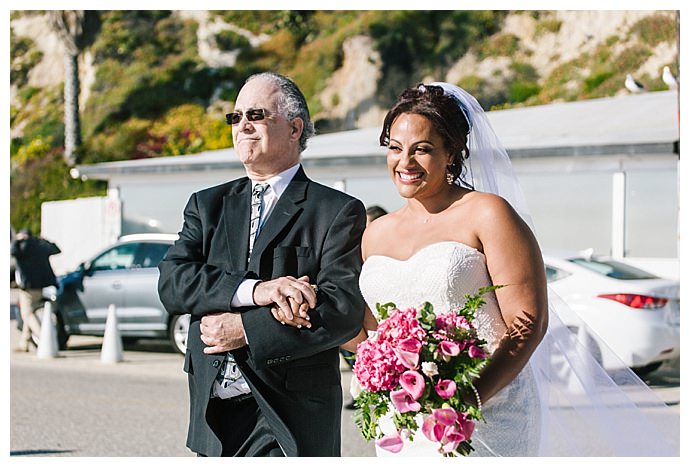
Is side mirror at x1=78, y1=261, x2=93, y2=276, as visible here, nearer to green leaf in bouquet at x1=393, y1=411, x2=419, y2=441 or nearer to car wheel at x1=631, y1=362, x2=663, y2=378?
car wheel at x1=631, y1=362, x2=663, y2=378

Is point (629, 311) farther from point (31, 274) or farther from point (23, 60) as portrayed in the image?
point (23, 60)

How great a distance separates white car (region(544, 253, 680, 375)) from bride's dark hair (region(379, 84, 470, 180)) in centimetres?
844

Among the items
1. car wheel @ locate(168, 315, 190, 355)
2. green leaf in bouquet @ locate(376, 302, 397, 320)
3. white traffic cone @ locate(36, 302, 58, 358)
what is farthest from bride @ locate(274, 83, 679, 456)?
white traffic cone @ locate(36, 302, 58, 358)

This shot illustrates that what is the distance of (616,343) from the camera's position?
12.0m

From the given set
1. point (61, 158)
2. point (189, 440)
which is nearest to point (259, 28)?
point (61, 158)

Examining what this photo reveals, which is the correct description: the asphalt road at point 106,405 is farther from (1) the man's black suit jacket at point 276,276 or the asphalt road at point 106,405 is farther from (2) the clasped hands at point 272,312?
(2) the clasped hands at point 272,312

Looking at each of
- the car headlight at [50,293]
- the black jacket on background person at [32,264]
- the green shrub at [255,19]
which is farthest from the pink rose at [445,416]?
the green shrub at [255,19]

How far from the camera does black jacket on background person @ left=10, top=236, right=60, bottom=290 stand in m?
15.7

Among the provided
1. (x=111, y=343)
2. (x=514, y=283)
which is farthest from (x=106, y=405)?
(x=514, y=283)

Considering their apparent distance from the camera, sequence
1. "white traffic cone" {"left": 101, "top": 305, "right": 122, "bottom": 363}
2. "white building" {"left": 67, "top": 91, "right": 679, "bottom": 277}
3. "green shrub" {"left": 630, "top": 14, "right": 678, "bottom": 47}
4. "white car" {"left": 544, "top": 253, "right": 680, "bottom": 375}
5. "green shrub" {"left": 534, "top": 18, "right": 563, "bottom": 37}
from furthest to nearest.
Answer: "green shrub" {"left": 534, "top": 18, "right": 563, "bottom": 37} < "green shrub" {"left": 630, "top": 14, "right": 678, "bottom": 47} < "white building" {"left": 67, "top": 91, "right": 679, "bottom": 277} < "white traffic cone" {"left": 101, "top": 305, "right": 122, "bottom": 363} < "white car" {"left": 544, "top": 253, "right": 680, "bottom": 375}

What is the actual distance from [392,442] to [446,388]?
37 cm

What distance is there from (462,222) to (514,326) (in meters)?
0.42

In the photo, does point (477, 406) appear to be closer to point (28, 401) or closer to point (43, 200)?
point (28, 401)

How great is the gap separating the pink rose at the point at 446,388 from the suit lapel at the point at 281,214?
940 mm
